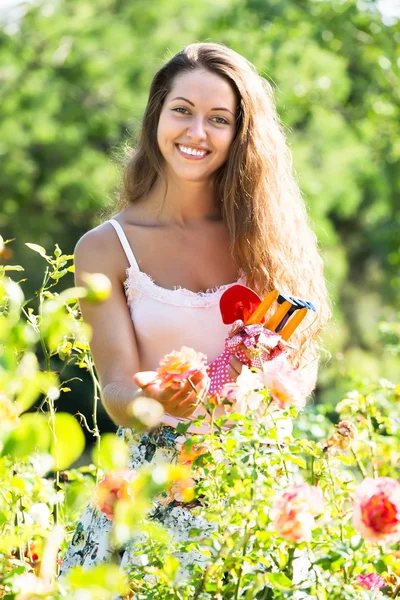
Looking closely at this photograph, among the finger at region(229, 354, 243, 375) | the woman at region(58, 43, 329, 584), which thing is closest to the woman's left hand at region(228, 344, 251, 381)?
the finger at region(229, 354, 243, 375)

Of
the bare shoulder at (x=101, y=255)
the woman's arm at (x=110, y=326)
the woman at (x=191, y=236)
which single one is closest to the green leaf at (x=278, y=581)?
the woman's arm at (x=110, y=326)

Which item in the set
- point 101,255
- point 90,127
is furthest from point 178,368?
point 90,127

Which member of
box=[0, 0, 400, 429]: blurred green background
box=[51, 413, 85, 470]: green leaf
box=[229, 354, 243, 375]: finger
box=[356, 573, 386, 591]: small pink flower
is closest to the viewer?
box=[51, 413, 85, 470]: green leaf

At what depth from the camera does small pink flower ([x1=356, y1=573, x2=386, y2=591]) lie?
1.42 m

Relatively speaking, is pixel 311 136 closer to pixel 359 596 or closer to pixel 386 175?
pixel 386 175

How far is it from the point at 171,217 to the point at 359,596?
1.20 metres

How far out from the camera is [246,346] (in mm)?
1755

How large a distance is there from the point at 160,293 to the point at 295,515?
3.28ft

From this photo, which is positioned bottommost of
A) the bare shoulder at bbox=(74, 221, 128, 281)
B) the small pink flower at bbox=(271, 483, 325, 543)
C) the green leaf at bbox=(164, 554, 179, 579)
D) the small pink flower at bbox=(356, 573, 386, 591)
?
the small pink flower at bbox=(356, 573, 386, 591)

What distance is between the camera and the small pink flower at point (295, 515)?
45.8 inches

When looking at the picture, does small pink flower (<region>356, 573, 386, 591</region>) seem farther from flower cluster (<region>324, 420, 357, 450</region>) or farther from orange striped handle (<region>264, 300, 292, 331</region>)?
orange striped handle (<region>264, 300, 292, 331</region>)

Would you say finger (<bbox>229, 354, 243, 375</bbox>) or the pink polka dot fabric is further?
finger (<bbox>229, 354, 243, 375</bbox>)

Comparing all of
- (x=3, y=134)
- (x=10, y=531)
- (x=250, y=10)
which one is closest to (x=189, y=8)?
(x=3, y=134)

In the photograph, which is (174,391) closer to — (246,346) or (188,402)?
(188,402)
